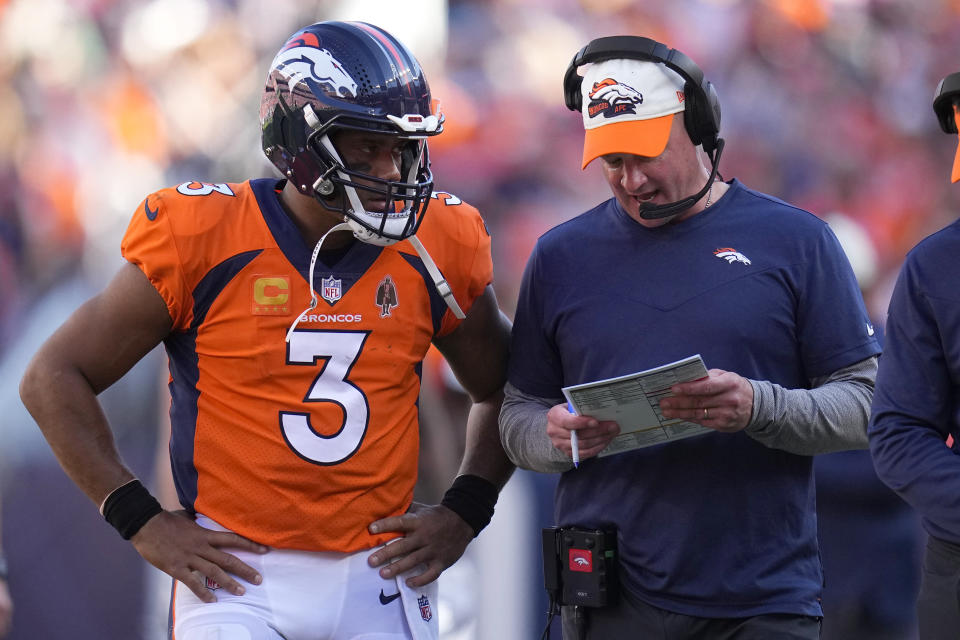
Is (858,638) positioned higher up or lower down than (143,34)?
lower down

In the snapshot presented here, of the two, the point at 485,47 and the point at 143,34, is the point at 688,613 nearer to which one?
the point at 485,47

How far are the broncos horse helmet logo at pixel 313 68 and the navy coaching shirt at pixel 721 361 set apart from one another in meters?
0.67

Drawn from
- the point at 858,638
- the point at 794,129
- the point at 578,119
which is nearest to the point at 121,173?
the point at 578,119

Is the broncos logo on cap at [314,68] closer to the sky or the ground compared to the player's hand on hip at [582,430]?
closer to the sky

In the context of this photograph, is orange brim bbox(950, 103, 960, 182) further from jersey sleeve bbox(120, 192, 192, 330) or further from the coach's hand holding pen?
jersey sleeve bbox(120, 192, 192, 330)

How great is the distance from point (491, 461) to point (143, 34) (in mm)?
2085

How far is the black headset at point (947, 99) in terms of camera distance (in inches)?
77.8

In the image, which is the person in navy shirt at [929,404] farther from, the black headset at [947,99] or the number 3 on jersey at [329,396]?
the number 3 on jersey at [329,396]

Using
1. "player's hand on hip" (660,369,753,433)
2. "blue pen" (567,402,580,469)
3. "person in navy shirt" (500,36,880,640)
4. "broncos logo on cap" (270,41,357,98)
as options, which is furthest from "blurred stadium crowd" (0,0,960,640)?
"player's hand on hip" (660,369,753,433)

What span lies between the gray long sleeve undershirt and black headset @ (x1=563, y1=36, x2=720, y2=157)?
558 mm

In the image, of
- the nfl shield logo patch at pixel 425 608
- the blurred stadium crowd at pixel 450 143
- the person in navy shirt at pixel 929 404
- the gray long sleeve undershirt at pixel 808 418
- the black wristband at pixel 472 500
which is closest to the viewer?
the person in navy shirt at pixel 929 404

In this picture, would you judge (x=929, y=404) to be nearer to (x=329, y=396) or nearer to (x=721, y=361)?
(x=721, y=361)

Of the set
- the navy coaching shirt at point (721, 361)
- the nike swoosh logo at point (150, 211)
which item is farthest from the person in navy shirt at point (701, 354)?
the nike swoosh logo at point (150, 211)

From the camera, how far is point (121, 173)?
3666mm
